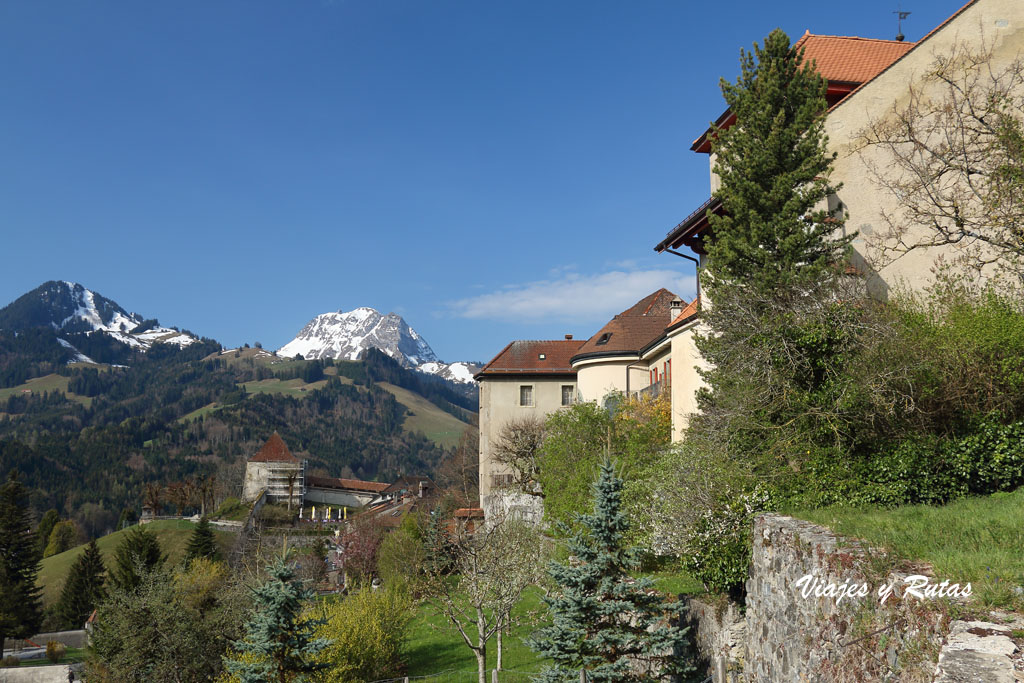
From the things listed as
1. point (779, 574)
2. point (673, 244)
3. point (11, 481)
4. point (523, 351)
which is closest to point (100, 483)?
point (11, 481)

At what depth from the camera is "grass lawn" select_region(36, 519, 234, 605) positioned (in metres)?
80.1

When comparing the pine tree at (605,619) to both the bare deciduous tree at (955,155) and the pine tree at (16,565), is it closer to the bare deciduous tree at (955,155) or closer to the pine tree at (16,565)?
the bare deciduous tree at (955,155)

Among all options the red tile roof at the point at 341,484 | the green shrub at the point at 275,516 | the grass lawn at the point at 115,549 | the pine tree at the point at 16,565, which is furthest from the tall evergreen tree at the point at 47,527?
the pine tree at the point at 16,565

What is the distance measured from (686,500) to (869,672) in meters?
7.33

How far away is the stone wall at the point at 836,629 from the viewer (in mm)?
5898

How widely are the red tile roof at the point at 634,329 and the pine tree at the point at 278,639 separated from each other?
30.0 meters

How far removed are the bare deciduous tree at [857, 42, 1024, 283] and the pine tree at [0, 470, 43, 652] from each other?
61.0m

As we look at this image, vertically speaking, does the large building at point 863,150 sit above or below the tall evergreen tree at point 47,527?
above

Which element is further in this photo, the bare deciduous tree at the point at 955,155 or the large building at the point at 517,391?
the large building at the point at 517,391

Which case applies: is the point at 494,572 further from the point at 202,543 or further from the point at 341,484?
the point at 341,484

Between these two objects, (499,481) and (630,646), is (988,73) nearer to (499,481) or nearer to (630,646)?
(630,646)

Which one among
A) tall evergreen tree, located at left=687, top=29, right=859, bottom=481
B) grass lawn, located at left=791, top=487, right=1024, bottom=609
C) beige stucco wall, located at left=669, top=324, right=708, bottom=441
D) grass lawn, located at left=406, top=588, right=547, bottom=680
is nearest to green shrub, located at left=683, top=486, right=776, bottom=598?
tall evergreen tree, located at left=687, top=29, right=859, bottom=481

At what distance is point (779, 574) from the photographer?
11.2m

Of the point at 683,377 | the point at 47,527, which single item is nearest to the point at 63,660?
the point at 683,377
